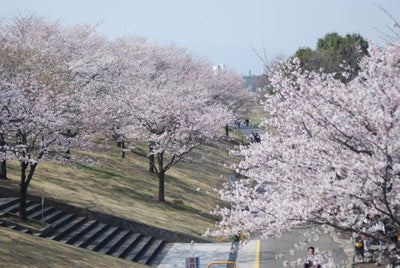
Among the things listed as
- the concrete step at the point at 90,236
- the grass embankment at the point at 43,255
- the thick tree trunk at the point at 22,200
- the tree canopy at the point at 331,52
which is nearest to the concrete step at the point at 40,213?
the thick tree trunk at the point at 22,200

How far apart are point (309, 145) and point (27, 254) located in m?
9.08

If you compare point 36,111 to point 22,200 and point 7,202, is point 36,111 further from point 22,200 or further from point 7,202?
point 7,202

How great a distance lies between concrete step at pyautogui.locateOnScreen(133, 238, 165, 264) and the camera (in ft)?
68.2

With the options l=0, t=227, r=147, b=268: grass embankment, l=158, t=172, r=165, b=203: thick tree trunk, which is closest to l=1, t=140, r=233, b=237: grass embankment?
l=158, t=172, r=165, b=203: thick tree trunk

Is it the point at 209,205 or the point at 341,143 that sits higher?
the point at 341,143

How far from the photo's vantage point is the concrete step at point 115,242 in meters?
20.3

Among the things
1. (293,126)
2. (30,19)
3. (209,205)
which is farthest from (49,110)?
(30,19)

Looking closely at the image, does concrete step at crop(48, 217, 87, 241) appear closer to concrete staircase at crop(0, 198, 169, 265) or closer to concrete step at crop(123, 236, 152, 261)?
concrete staircase at crop(0, 198, 169, 265)

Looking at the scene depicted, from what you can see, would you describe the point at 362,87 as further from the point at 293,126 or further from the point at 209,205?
the point at 209,205

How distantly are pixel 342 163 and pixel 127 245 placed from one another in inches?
534

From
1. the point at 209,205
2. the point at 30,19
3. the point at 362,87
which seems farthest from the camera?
the point at 30,19

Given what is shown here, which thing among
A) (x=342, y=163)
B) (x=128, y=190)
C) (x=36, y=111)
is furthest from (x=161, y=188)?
(x=342, y=163)

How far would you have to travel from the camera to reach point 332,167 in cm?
998

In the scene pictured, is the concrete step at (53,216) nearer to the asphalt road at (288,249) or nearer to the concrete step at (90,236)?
the concrete step at (90,236)
